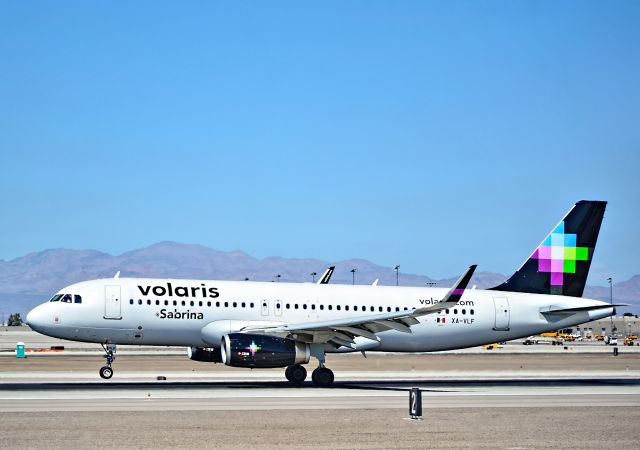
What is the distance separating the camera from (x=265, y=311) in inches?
1668

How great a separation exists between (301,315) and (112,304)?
27.3 ft

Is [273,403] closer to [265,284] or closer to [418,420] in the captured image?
[418,420]

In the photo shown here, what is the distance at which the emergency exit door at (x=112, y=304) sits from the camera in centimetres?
4075

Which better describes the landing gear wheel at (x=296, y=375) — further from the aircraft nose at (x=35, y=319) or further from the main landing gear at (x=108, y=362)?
the aircraft nose at (x=35, y=319)

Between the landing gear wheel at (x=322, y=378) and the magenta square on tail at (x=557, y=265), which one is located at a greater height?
the magenta square on tail at (x=557, y=265)

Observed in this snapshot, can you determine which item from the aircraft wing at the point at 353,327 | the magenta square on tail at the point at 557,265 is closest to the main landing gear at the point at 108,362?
the aircraft wing at the point at 353,327

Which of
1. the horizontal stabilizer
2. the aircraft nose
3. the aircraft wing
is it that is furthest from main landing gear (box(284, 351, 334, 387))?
the horizontal stabilizer

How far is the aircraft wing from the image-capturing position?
3750 centimetres

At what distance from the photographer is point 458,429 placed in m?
25.2

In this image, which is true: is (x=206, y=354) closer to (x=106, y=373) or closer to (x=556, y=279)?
(x=106, y=373)

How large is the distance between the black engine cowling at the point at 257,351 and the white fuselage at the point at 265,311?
2.49m

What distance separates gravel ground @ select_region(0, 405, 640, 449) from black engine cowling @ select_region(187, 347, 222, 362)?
1325cm

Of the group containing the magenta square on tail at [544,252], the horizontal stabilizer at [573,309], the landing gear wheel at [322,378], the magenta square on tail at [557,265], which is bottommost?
the landing gear wheel at [322,378]

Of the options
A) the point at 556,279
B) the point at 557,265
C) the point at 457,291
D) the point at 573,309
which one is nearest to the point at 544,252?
the point at 557,265
